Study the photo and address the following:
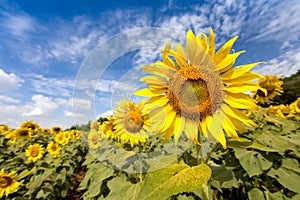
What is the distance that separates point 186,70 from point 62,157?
6.72 meters

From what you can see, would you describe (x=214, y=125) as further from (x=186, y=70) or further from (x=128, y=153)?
(x=128, y=153)

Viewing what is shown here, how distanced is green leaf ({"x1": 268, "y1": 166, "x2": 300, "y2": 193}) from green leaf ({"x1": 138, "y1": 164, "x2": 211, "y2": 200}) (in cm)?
203

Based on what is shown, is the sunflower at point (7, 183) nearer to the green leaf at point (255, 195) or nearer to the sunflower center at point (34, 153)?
the sunflower center at point (34, 153)

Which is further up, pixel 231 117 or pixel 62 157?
pixel 62 157

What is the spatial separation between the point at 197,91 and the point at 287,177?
1.97m

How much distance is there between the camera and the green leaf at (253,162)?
2.48 meters

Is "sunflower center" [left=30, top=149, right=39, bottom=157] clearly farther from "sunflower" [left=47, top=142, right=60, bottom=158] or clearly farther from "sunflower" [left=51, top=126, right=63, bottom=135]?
"sunflower" [left=51, top=126, right=63, bottom=135]

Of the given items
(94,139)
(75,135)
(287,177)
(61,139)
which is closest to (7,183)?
(94,139)

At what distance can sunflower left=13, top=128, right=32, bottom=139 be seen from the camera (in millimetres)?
7977

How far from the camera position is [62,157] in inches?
279

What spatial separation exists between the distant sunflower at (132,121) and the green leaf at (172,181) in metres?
1.76

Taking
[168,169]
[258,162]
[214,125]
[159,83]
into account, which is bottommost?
[258,162]

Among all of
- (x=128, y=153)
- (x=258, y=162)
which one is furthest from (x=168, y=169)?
(x=258, y=162)

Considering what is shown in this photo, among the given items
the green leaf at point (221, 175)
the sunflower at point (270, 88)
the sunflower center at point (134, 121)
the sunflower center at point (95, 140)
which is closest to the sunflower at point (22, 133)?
the sunflower center at point (95, 140)
